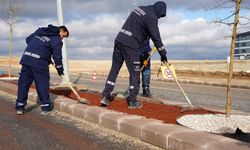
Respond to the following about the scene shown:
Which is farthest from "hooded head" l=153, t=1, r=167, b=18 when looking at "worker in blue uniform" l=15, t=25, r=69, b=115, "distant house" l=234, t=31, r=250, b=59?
"distant house" l=234, t=31, r=250, b=59

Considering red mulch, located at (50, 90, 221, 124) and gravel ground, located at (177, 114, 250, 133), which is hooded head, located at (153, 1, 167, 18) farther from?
gravel ground, located at (177, 114, 250, 133)

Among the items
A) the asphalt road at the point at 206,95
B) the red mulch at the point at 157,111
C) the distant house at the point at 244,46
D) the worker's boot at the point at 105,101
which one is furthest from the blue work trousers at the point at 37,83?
the distant house at the point at 244,46

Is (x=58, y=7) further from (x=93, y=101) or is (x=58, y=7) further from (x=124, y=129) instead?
(x=124, y=129)

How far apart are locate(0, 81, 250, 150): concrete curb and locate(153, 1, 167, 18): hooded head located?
2.04m

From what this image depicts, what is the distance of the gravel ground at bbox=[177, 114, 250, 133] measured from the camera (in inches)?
232

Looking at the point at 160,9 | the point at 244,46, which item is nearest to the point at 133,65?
the point at 160,9

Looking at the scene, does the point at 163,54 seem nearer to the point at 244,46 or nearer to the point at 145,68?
the point at 145,68

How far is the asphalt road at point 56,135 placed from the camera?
219 inches

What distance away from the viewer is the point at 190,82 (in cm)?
2097

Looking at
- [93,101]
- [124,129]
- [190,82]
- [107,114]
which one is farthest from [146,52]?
[190,82]

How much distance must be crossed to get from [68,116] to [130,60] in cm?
163

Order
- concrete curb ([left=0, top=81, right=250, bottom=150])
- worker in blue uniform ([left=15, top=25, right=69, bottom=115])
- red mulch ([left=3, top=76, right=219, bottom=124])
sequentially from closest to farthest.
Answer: concrete curb ([left=0, top=81, right=250, bottom=150]), red mulch ([left=3, top=76, right=219, bottom=124]), worker in blue uniform ([left=15, top=25, right=69, bottom=115])

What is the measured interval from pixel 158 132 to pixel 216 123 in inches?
49.1

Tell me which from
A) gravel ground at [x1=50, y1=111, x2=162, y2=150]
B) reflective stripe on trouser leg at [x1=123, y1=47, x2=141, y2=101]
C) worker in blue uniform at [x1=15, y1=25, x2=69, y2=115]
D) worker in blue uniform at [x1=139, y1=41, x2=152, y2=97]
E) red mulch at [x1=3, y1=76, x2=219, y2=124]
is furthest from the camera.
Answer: worker in blue uniform at [x1=139, y1=41, x2=152, y2=97]
